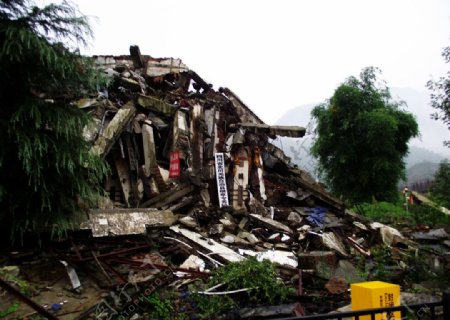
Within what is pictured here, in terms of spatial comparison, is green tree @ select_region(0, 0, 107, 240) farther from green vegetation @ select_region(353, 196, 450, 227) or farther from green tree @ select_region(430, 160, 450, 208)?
green vegetation @ select_region(353, 196, 450, 227)

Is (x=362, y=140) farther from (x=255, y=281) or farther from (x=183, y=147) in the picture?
(x=255, y=281)

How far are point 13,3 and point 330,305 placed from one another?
703 cm

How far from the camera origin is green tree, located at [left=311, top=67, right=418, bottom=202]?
20.0m

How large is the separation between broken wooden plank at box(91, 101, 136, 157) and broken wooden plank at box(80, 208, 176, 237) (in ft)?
5.17

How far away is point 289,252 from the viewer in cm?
819

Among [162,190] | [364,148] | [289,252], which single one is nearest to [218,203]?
[162,190]

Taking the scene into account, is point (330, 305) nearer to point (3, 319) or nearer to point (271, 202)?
point (3, 319)

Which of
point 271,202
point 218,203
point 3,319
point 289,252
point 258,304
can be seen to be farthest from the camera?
point 271,202

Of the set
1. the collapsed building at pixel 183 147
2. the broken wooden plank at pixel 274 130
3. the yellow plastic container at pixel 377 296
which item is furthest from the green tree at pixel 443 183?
the yellow plastic container at pixel 377 296

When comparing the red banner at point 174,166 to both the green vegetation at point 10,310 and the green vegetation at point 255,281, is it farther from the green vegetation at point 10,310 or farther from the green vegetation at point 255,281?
the green vegetation at point 10,310

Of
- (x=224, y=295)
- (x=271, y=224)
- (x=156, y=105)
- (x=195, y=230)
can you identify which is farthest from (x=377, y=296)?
(x=156, y=105)

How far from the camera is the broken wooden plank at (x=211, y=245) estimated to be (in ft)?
23.1

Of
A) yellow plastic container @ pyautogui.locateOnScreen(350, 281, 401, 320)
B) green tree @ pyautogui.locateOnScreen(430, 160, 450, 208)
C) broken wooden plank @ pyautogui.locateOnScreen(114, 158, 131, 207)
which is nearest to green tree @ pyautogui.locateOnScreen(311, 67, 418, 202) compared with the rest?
green tree @ pyautogui.locateOnScreen(430, 160, 450, 208)

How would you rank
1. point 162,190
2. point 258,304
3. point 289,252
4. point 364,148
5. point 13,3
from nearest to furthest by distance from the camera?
point 258,304, point 13,3, point 289,252, point 162,190, point 364,148
